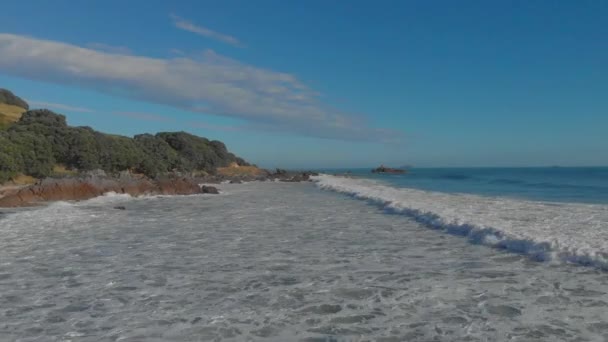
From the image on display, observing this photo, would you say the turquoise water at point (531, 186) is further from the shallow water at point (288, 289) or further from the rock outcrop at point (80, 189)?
the rock outcrop at point (80, 189)

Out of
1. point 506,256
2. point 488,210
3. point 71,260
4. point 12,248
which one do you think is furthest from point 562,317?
point 488,210

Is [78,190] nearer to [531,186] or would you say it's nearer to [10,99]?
[531,186]

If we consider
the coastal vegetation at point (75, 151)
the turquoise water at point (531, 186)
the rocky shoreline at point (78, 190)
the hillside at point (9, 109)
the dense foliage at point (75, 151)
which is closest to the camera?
the rocky shoreline at point (78, 190)

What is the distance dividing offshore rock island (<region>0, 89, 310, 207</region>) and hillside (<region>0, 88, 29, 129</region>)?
243mm

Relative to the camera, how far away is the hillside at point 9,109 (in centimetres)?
6378

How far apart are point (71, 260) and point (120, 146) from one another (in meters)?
53.7

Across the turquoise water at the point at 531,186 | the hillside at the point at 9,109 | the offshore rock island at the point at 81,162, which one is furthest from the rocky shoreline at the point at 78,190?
the hillside at the point at 9,109

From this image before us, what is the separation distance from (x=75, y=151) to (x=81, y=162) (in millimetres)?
1310

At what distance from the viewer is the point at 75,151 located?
52.0 m

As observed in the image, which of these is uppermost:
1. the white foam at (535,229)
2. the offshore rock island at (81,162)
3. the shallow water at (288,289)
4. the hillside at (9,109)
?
the hillside at (9,109)

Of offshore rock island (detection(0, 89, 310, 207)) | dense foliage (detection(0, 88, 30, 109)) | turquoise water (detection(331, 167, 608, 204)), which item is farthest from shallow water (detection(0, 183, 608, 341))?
dense foliage (detection(0, 88, 30, 109))

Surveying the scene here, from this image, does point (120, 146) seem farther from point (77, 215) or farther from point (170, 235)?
point (170, 235)

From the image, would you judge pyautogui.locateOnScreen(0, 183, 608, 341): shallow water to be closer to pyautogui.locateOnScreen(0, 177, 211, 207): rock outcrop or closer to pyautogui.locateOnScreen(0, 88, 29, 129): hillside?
pyautogui.locateOnScreen(0, 177, 211, 207): rock outcrop

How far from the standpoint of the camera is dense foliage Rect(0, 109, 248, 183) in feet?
137
